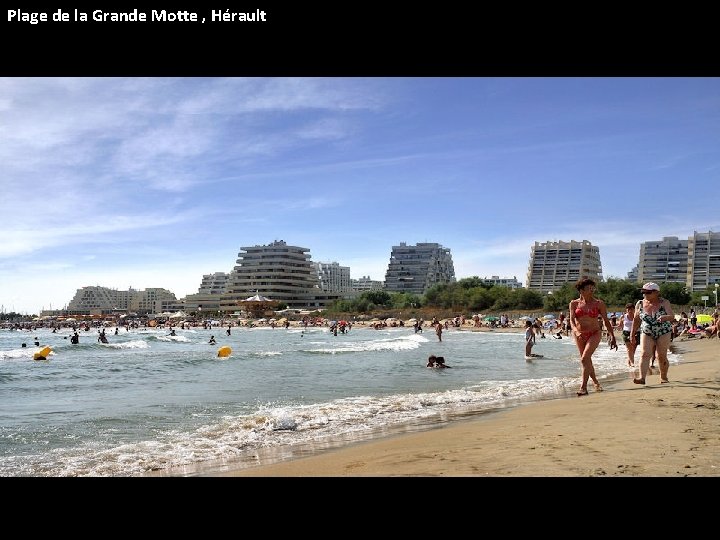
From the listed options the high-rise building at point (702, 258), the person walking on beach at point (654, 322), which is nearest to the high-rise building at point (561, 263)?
the high-rise building at point (702, 258)

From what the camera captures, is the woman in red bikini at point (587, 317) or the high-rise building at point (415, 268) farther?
the high-rise building at point (415, 268)

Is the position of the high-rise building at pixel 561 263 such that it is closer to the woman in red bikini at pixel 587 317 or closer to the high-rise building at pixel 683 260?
the high-rise building at pixel 683 260

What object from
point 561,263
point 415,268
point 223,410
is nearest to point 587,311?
point 223,410

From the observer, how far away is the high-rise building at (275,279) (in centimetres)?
14425

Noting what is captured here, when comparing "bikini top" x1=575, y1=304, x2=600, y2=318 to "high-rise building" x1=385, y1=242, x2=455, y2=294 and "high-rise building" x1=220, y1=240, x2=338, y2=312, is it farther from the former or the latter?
"high-rise building" x1=385, y1=242, x2=455, y2=294

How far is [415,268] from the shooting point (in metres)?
190

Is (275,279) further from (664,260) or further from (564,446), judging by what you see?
(564,446)

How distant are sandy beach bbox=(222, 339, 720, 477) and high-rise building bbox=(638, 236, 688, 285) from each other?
157203mm

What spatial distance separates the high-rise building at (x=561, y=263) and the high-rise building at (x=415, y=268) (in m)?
39.7
